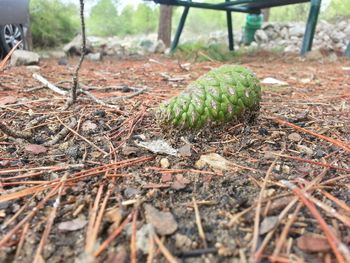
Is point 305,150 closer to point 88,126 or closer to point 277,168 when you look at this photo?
point 277,168

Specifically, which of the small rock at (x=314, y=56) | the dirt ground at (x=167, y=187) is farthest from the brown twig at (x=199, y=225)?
the small rock at (x=314, y=56)

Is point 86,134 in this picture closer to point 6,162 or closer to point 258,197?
point 6,162

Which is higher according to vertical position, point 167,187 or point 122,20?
point 167,187

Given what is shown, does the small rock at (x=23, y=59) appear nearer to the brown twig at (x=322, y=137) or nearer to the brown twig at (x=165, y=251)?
the brown twig at (x=322, y=137)

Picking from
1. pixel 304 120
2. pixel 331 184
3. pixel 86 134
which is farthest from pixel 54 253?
pixel 304 120

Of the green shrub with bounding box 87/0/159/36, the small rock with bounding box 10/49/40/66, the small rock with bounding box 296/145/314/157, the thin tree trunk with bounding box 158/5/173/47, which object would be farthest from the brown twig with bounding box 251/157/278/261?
the green shrub with bounding box 87/0/159/36

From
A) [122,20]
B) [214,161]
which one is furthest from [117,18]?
[214,161]

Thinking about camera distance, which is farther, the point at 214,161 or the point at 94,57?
the point at 94,57

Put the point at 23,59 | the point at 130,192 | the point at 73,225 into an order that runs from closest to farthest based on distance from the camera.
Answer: the point at 73,225, the point at 130,192, the point at 23,59
